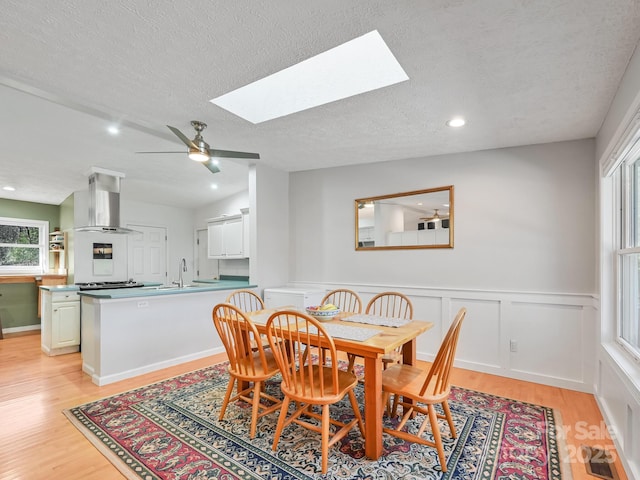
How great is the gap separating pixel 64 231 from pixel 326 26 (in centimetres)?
627

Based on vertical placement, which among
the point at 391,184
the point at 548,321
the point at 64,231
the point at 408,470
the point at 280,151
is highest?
the point at 280,151

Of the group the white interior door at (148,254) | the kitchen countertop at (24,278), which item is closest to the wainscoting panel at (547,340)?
the white interior door at (148,254)

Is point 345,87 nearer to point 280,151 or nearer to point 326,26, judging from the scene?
point 326,26

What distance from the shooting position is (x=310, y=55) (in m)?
1.96

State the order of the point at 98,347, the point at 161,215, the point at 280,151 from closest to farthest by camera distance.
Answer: the point at 98,347
the point at 280,151
the point at 161,215

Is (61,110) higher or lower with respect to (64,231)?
higher

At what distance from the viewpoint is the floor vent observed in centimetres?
185

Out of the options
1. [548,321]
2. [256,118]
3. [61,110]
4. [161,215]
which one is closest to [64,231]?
[161,215]

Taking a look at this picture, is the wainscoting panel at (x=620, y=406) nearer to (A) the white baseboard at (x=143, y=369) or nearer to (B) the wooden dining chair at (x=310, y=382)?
(B) the wooden dining chair at (x=310, y=382)

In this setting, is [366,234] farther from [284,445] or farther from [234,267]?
[234,267]

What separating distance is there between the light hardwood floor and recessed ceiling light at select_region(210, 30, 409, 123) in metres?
2.59

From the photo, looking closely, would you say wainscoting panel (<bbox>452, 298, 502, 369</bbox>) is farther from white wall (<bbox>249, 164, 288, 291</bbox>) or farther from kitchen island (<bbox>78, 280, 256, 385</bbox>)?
kitchen island (<bbox>78, 280, 256, 385</bbox>)

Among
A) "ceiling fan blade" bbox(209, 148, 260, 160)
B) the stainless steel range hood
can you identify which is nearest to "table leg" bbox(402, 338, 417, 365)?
"ceiling fan blade" bbox(209, 148, 260, 160)

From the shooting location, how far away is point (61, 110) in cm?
298
